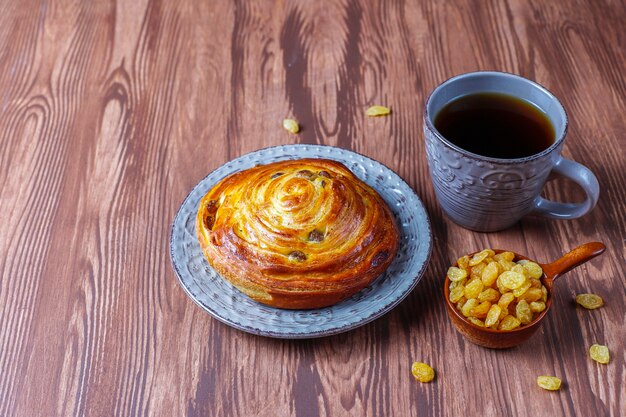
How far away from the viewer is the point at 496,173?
124cm

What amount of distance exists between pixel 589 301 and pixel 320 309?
1.64 feet

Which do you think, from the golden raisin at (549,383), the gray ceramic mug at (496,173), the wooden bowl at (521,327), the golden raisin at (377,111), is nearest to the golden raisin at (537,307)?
the wooden bowl at (521,327)

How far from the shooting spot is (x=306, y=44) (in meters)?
1.92

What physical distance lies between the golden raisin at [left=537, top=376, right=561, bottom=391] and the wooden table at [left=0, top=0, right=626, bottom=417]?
0.06ft

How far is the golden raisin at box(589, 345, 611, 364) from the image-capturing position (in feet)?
3.95

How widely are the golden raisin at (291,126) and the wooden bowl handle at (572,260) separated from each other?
68 cm

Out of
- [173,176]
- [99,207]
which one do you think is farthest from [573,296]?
[99,207]

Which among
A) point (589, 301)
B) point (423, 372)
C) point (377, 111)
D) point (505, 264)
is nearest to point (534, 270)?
point (505, 264)

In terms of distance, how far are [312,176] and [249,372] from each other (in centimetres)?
37

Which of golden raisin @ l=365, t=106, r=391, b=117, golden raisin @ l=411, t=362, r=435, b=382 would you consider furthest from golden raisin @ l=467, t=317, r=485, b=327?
golden raisin @ l=365, t=106, r=391, b=117

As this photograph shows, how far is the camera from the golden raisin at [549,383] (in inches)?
46.1

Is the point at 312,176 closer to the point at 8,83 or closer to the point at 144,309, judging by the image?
the point at 144,309

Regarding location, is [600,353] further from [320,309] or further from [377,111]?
[377,111]

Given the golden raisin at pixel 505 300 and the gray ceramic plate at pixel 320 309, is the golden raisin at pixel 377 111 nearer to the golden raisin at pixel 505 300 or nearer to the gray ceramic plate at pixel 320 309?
the gray ceramic plate at pixel 320 309
